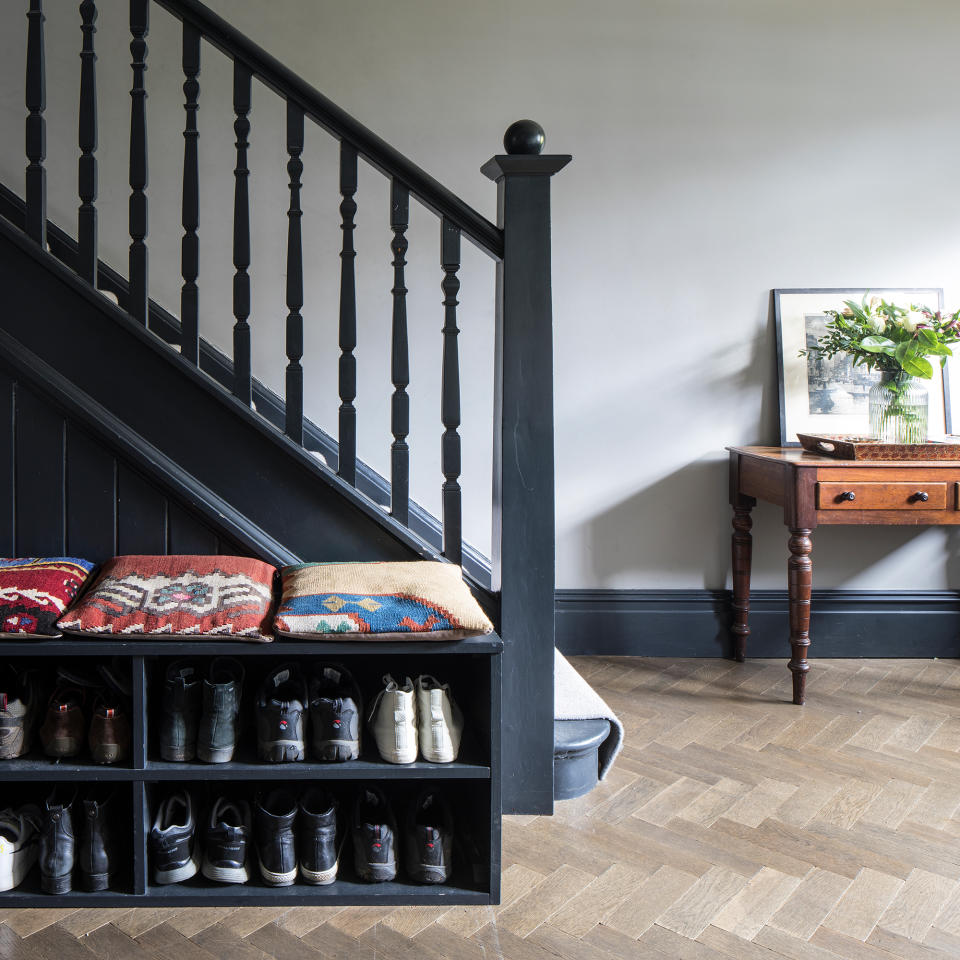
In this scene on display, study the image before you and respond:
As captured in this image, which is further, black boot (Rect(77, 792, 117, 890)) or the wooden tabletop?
the wooden tabletop

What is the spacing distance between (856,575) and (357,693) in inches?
91.8

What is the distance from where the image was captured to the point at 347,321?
1894 millimetres

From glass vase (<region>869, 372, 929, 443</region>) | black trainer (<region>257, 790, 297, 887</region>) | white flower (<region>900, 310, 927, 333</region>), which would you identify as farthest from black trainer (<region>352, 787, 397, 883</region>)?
white flower (<region>900, 310, 927, 333</region>)

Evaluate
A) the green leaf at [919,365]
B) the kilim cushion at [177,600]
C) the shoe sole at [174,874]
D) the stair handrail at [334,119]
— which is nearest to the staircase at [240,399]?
the stair handrail at [334,119]

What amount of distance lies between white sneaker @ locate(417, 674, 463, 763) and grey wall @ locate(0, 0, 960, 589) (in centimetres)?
158

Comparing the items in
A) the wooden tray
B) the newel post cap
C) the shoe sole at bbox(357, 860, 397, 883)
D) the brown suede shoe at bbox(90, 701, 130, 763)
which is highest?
the newel post cap

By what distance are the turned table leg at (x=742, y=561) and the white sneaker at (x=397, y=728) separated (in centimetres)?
183

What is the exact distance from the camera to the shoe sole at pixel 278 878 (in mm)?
1607

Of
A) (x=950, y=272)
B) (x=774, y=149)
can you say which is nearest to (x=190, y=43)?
(x=774, y=149)

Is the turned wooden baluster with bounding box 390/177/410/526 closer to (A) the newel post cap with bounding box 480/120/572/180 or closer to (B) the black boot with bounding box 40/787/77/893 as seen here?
(A) the newel post cap with bounding box 480/120/572/180

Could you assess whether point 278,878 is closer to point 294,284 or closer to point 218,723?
point 218,723

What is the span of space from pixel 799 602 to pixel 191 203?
7.11 ft

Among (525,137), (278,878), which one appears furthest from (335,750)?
(525,137)

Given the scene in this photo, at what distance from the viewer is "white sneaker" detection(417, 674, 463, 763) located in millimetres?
1627
